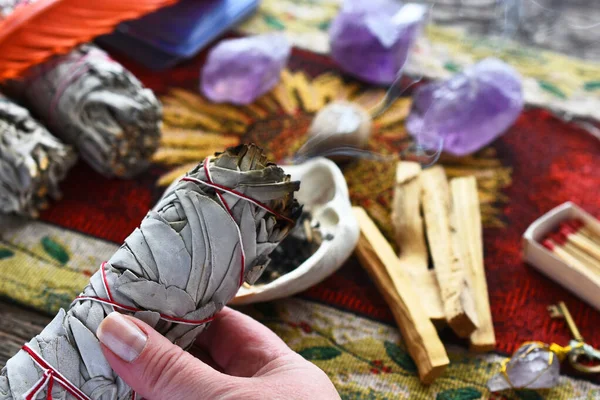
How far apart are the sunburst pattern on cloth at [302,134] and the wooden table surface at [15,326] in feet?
1.14

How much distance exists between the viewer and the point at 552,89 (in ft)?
4.80

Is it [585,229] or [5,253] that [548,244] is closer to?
[585,229]

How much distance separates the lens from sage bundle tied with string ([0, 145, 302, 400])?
2.19 feet

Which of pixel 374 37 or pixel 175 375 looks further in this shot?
pixel 374 37

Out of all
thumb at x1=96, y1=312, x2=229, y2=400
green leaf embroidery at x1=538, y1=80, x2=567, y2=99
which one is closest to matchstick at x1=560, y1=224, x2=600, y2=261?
green leaf embroidery at x1=538, y1=80, x2=567, y2=99

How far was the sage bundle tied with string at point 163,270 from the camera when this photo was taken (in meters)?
0.67

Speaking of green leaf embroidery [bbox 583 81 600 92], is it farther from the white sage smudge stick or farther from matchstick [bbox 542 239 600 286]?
the white sage smudge stick

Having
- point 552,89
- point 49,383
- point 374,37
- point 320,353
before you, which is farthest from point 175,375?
point 552,89

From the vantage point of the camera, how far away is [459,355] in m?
0.94

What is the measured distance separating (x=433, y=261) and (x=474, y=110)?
39 centimetres

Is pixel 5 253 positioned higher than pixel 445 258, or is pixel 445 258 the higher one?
pixel 5 253

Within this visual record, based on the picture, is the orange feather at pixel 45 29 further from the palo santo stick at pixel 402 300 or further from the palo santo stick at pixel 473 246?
the palo santo stick at pixel 473 246

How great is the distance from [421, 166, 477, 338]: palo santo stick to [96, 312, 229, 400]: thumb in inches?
15.7

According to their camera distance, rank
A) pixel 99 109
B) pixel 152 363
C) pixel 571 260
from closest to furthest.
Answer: pixel 152 363
pixel 571 260
pixel 99 109
